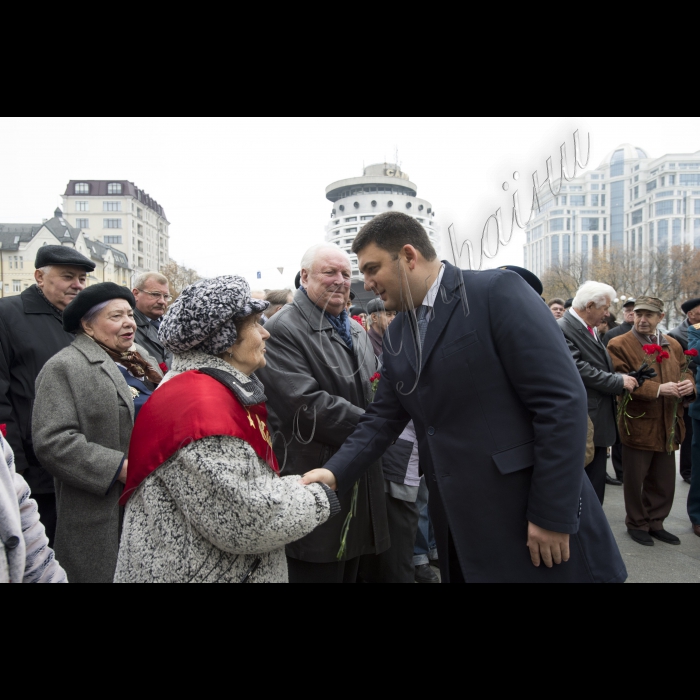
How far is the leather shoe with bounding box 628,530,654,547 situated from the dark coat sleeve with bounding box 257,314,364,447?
3518 millimetres

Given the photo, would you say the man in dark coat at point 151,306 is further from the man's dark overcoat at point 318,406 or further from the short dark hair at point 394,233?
the short dark hair at point 394,233

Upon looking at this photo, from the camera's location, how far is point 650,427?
4.49 metres

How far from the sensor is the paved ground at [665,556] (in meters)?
3.78

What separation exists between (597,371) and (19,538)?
4.22m

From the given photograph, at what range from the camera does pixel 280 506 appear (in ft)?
4.90

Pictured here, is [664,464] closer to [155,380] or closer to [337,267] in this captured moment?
[337,267]

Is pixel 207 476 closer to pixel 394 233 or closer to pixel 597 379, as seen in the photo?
pixel 394 233

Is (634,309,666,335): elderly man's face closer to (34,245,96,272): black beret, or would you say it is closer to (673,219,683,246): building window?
(34,245,96,272): black beret

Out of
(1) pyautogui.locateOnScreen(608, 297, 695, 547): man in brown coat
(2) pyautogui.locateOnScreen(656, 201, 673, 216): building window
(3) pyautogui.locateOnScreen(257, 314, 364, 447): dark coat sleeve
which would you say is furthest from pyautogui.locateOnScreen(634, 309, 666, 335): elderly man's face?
(2) pyautogui.locateOnScreen(656, 201, 673, 216): building window

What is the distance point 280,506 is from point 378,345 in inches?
112

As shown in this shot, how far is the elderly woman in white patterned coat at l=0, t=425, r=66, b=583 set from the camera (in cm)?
132

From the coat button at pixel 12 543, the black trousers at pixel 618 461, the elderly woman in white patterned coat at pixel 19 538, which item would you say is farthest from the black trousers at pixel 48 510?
the black trousers at pixel 618 461

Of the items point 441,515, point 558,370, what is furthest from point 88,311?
point 558,370

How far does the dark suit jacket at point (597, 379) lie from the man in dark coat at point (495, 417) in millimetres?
2710
